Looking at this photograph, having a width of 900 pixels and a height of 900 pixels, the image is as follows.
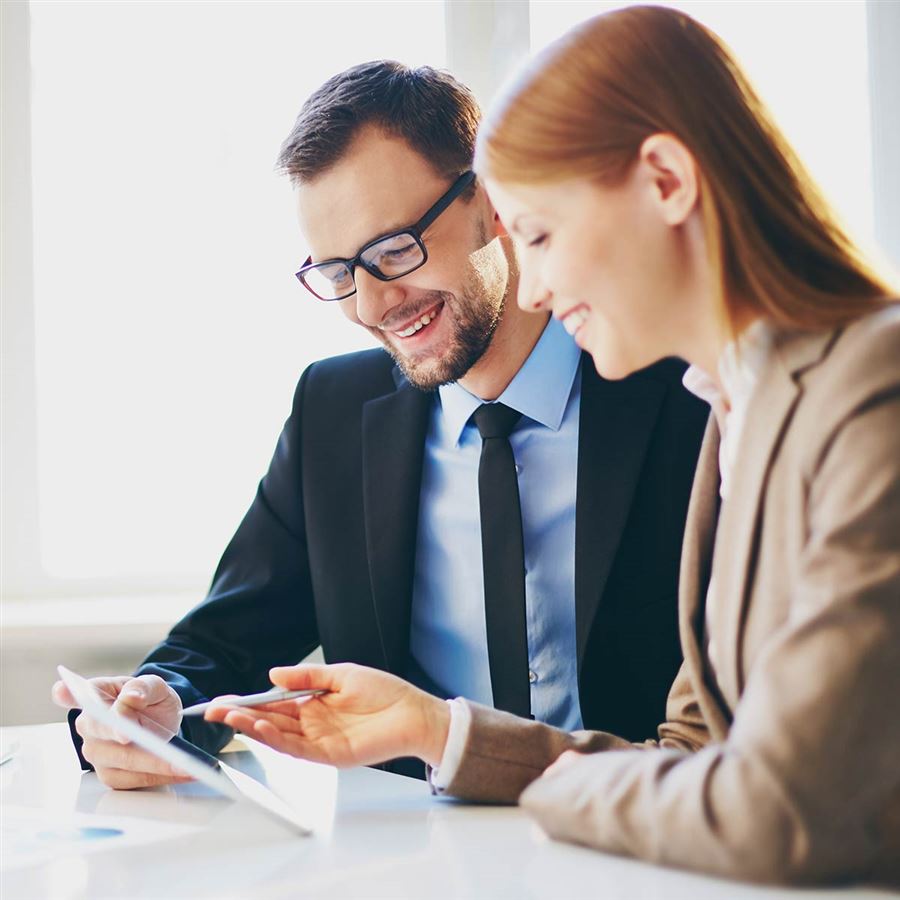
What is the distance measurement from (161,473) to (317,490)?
78 cm

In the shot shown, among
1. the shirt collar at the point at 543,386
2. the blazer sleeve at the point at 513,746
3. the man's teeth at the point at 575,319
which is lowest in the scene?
the blazer sleeve at the point at 513,746

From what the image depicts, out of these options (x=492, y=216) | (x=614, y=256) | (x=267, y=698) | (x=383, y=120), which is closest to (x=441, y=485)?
(x=492, y=216)

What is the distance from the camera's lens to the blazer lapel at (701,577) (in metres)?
1.07

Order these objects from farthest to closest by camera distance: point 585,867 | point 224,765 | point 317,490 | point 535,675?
point 317,490, point 535,675, point 224,765, point 585,867

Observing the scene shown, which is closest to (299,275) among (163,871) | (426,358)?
(426,358)

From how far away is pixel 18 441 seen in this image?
255cm

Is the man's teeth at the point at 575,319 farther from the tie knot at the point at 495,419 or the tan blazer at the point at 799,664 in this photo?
the tie knot at the point at 495,419

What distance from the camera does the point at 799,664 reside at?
85cm

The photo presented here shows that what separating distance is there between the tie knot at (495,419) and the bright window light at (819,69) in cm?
137

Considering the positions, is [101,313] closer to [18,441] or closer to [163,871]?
[18,441]

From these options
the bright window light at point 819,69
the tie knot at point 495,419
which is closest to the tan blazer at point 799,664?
the tie knot at point 495,419

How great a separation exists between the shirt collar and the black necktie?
13 centimetres

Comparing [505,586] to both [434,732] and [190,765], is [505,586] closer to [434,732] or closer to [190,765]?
[434,732]

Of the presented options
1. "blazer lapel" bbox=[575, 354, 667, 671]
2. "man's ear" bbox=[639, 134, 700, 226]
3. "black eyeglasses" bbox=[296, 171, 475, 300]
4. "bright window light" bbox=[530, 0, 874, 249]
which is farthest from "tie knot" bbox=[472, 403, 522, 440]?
"bright window light" bbox=[530, 0, 874, 249]
